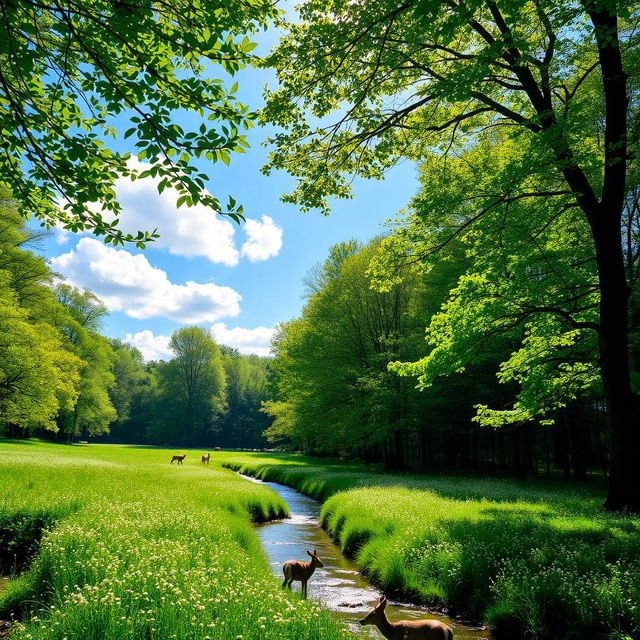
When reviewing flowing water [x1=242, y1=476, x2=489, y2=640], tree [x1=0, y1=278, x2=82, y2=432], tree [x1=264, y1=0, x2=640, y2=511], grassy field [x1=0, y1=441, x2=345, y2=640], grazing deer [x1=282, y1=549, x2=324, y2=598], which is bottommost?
flowing water [x1=242, y1=476, x2=489, y2=640]

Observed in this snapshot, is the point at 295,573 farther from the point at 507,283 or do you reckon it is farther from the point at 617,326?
the point at 507,283


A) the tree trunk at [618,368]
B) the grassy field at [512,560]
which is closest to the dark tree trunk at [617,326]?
the tree trunk at [618,368]

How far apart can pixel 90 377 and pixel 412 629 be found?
66.6 metres

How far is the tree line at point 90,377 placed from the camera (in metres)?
31.7

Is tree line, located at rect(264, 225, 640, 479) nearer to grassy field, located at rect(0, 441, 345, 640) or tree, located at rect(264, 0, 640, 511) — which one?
tree, located at rect(264, 0, 640, 511)

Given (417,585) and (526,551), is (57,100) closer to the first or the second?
(417,585)

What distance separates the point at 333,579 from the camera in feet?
36.7

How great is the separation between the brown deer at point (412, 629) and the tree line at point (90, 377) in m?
31.6

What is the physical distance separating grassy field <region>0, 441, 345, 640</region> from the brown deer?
139 cm

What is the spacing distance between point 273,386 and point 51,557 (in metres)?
61.0

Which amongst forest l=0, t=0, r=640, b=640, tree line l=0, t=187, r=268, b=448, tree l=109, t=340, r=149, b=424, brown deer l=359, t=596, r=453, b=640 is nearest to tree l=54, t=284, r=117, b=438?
tree line l=0, t=187, r=268, b=448

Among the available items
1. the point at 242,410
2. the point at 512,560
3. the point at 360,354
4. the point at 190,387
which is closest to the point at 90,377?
the point at 190,387

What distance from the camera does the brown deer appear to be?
658 centimetres

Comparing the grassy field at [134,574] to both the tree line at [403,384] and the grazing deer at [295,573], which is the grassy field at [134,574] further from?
the tree line at [403,384]
